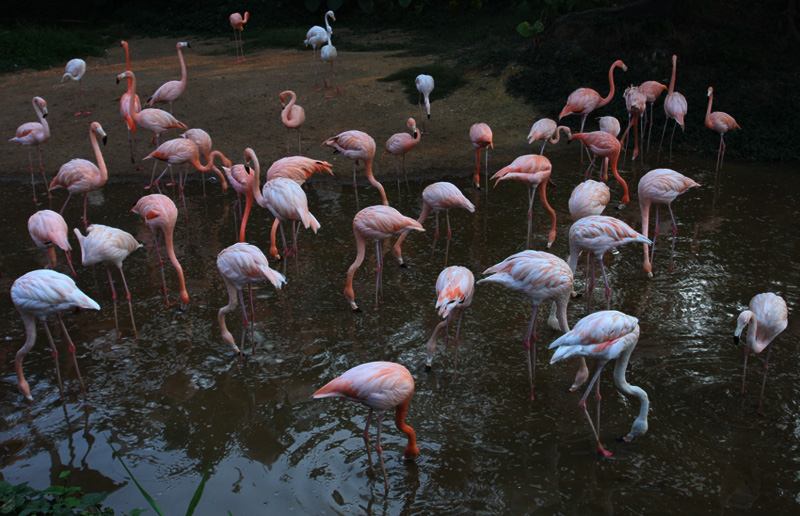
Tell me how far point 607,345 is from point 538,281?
679mm

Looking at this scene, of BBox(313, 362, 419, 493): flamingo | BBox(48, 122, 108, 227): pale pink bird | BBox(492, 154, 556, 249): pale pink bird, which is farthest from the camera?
BBox(48, 122, 108, 227): pale pink bird

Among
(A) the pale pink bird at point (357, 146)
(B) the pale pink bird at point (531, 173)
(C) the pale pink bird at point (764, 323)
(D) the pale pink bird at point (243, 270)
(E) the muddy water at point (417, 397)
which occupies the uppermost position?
(A) the pale pink bird at point (357, 146)

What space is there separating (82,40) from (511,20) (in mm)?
8688

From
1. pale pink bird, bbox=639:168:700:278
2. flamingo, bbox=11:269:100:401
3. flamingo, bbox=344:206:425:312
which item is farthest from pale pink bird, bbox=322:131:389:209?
flamingo, bbox=11:269:100:401

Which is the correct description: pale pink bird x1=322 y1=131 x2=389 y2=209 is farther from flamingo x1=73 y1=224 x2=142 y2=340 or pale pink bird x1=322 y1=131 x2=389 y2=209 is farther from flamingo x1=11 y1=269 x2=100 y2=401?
flamingo x1=11 y1=269 x2=100 y2=401

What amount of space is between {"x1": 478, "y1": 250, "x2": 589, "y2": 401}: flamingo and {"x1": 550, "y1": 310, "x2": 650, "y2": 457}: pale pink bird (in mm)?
428

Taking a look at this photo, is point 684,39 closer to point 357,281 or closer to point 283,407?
point 357,281

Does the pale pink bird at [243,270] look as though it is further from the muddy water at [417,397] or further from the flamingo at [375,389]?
the flamingo at [375,389]

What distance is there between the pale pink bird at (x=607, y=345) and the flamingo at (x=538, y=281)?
1.40ft

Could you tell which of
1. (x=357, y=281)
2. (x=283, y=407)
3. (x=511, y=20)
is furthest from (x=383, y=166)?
(x=511, y=20)

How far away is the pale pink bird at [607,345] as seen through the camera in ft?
11.5

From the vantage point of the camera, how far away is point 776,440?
3543 millimetres

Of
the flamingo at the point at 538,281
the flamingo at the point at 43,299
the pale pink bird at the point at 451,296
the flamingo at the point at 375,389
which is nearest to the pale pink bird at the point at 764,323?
the flamingo at the point at 538,281

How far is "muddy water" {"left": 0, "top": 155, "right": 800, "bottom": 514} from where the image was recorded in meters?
3.34
